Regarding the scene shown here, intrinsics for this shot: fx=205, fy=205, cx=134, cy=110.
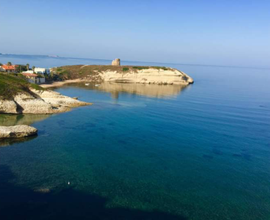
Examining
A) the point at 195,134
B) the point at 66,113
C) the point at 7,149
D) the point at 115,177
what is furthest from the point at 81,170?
the point at 66,113

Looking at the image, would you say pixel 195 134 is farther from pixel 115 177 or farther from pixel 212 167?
pixel 115 177

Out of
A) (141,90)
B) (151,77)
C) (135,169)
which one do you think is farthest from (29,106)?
(151,77)

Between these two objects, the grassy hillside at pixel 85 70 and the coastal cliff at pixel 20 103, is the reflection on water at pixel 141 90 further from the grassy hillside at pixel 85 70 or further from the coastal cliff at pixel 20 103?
the coastal cliff at pixel 20 103

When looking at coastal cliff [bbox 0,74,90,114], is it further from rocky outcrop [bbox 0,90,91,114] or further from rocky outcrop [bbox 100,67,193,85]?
rocky outcrop [bbox 100,67,193,85]

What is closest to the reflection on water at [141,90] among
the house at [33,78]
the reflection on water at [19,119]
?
the house at [33,78]

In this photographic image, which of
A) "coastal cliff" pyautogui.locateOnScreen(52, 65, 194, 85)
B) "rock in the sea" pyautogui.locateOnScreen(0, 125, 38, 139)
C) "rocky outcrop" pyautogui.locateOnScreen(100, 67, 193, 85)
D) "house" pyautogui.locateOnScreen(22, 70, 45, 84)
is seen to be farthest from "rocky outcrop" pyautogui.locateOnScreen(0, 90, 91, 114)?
"rocky outcrop" pyautogui.locateOnScreen(100, 67, 193, 85)

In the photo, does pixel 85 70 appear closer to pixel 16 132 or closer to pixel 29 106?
pixel 29 106
